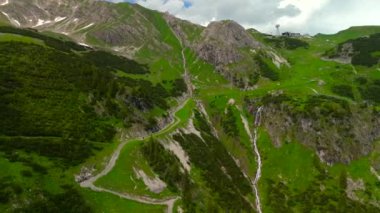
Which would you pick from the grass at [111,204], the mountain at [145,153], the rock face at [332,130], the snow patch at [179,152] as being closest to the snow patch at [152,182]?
the mountain at [145,153]

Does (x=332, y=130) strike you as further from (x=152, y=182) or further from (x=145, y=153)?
(x=152, y=182)

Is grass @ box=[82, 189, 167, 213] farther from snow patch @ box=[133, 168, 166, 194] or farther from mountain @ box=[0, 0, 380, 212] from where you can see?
snow patch @ box=[133, 168, 166, 194]

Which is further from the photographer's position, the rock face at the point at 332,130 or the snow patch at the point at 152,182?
the rock face at the point at 332,130

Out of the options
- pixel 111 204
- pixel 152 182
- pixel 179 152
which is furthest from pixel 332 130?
pixel 111 204

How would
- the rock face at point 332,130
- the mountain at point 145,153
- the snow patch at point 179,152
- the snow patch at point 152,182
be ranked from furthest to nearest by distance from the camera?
the rock face at point 332,130 → the snow patch at point 179,152 → the snow patch at point 152,182 → the mountain at point 145,153

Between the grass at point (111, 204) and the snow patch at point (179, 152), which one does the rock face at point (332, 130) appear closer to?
the snow patch at point (179, 152)

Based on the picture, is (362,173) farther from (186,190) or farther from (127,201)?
(127,201)
